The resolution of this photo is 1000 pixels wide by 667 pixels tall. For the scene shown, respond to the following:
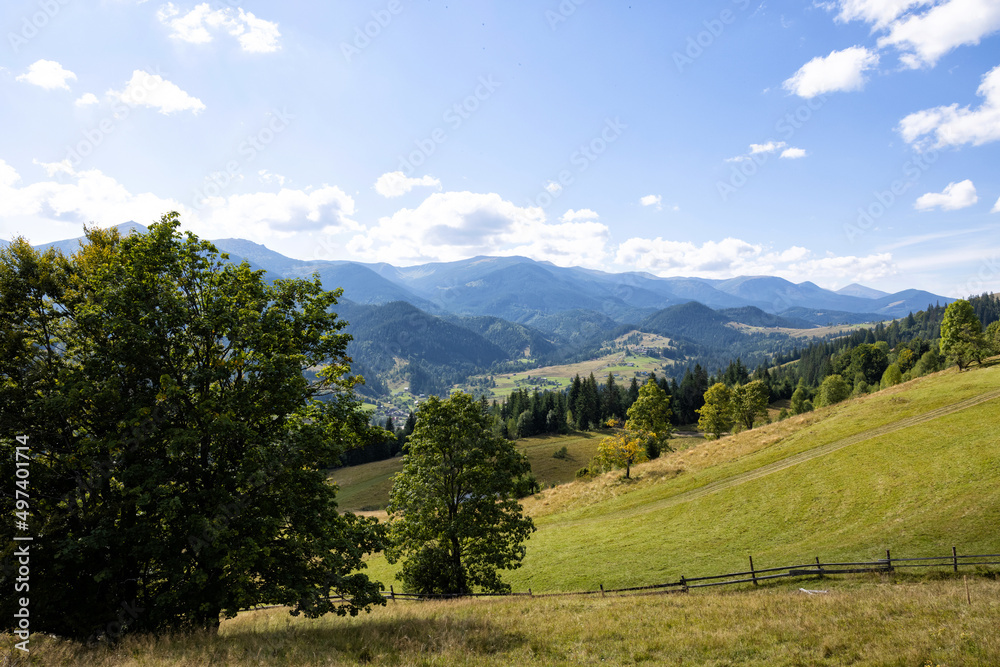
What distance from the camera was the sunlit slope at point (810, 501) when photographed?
32062 millimetres

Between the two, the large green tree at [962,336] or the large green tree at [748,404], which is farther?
the large green tree at [748,404]

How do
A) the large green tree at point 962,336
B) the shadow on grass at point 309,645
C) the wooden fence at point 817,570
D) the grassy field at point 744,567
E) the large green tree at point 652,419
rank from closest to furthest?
the shadow on grass at point 309,645 < the grassy field at point 744,567 < the wooden fence at point 817,570 < the large green tree at point 962,336 < the large green tree at point 652,419

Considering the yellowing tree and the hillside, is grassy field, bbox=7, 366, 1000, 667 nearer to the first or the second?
the hillside

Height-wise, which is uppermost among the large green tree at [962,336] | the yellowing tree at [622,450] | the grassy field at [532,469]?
the large green tree at [962,336]

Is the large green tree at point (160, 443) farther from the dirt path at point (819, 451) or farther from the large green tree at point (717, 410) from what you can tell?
the large green tree at point (717, 410)

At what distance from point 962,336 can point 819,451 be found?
42803mm

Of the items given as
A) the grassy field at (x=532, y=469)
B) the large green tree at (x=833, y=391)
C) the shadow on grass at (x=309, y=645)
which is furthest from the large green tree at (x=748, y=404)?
the shadow on grass at (x=309, y=645)

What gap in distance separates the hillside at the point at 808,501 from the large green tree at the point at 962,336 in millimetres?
9512

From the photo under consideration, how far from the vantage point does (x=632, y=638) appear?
15.9 meters

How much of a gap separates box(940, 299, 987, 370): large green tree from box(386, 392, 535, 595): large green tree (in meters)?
77.2

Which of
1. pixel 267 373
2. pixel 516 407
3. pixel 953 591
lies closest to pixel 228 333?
pixel 267 373

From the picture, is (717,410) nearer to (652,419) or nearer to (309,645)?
(652,419)

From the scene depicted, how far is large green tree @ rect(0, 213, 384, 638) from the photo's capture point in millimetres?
13648

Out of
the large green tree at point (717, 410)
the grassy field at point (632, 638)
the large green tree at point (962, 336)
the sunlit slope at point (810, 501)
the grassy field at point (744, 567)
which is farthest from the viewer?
the large green tree at point (717, 410)
